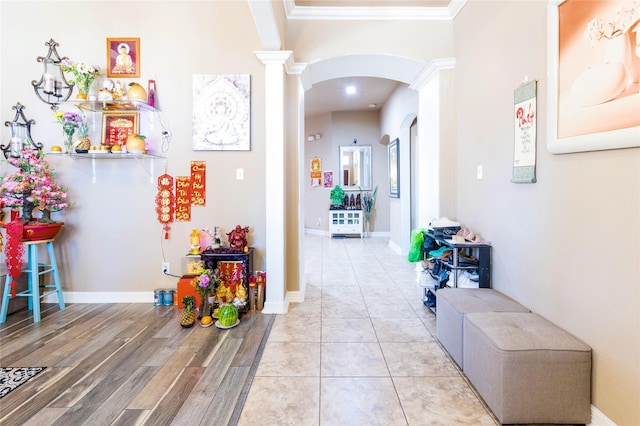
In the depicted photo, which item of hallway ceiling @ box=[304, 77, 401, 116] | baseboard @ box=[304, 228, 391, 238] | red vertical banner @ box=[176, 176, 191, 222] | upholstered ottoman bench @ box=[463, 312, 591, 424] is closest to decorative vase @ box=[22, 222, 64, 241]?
red vertical banner @ box=[176, 176, 191, 222]

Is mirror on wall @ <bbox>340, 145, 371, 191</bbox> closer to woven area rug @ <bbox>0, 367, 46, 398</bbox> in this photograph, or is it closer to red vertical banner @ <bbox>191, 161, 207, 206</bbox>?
red vertical banner @ <bbox>191, 161, 207, 206</bbox>

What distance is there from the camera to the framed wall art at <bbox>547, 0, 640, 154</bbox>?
132cm

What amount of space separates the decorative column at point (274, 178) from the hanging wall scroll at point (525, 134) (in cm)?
183

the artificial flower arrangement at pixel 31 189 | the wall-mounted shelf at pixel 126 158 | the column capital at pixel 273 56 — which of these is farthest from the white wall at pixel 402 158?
the artificial flower arrangement at pixel 31 189

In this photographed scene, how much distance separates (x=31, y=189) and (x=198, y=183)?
140 cm

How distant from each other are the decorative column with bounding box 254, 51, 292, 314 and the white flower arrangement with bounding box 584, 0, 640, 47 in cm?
214

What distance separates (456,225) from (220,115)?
2.45 meters

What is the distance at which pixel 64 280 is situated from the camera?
10.6ft

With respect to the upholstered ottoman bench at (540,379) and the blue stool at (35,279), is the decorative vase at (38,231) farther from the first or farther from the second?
the upholstered ottoman bench at (540,379)

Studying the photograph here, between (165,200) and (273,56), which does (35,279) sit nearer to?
(165,200)

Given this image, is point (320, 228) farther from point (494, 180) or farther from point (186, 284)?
point (494, 180)

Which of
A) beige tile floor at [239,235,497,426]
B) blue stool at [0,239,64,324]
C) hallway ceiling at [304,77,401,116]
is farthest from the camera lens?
hallway ceiling at [304,77,401,116]

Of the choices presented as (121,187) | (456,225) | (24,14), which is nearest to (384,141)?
(456,225)

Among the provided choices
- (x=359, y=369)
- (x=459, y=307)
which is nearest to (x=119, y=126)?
(x=359, y=369)
